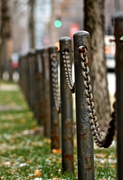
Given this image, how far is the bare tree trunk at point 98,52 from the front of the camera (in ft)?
28.1

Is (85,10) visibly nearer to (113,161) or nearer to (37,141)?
(37,141)

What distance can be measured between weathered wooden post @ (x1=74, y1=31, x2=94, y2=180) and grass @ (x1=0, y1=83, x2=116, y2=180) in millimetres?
738

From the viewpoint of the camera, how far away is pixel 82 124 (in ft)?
13.2

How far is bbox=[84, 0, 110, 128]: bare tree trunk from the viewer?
28.1 feet

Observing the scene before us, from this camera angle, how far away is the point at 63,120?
5.10 meters

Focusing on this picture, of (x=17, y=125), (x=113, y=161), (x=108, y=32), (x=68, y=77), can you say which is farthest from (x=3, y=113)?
(x=108, y=32)

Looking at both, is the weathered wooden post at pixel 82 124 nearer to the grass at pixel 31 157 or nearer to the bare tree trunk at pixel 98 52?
the grass at pixel 31 157

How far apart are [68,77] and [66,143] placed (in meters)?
0.79

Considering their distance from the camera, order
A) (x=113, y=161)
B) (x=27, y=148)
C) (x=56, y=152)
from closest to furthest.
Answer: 1. (x=113, y=161)
2. (x=56, y=152)
3. (x=27, y=148)

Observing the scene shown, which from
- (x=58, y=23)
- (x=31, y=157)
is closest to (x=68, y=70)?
(x=31, y=157)

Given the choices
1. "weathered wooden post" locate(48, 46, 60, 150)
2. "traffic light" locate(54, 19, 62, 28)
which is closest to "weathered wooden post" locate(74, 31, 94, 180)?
"weathered wooden post" locate(48, 46, 60, 150)

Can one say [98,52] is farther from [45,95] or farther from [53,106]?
[53,106]

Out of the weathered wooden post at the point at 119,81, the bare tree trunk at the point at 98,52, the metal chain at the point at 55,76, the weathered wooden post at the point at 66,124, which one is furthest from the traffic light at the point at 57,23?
the weathered wooden post at the point at 119,81

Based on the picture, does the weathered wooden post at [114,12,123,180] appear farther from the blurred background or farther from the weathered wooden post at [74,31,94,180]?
the blurred background
